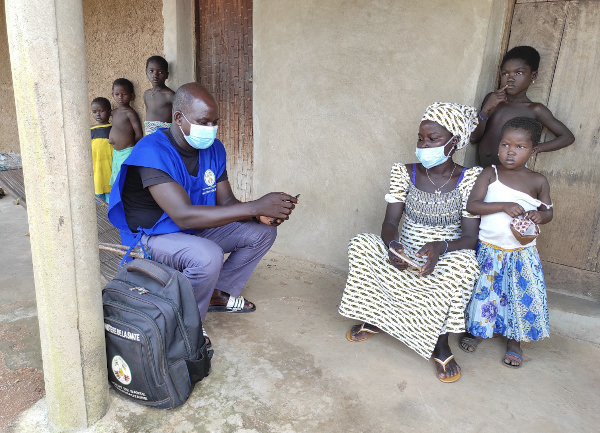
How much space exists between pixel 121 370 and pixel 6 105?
660 cm

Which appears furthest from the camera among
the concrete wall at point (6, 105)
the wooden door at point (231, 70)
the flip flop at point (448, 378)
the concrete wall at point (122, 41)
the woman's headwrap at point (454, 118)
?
the concrete wall at point (6, 105)

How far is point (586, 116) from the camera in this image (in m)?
2.70

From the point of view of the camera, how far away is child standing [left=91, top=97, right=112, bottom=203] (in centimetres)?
481

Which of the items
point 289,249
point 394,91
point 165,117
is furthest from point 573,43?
point 165,117

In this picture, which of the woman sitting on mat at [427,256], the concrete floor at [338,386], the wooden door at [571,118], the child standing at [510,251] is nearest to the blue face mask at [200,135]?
the woman sitting on mat at [427,256]

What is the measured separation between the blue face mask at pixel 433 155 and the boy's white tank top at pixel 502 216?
11.4 inches

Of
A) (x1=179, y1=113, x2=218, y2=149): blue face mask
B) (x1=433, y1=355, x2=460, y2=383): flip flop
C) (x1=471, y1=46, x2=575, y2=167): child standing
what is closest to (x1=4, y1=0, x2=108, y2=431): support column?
(x1=179, y1=113, x2=218, y2=149): blue face mask

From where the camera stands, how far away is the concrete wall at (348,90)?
2789 mm

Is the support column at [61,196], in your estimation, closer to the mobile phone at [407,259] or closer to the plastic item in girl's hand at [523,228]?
the mobile phone at [407,259]

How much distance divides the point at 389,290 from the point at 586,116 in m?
1.54

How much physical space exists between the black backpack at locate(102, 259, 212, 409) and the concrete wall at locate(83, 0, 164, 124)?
3056 mm

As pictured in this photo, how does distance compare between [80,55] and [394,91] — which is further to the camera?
[394,91]

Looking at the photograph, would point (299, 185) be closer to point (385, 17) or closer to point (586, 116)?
point (385, 17)

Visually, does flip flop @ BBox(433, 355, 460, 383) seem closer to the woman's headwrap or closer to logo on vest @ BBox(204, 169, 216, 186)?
the woman's headwrap
